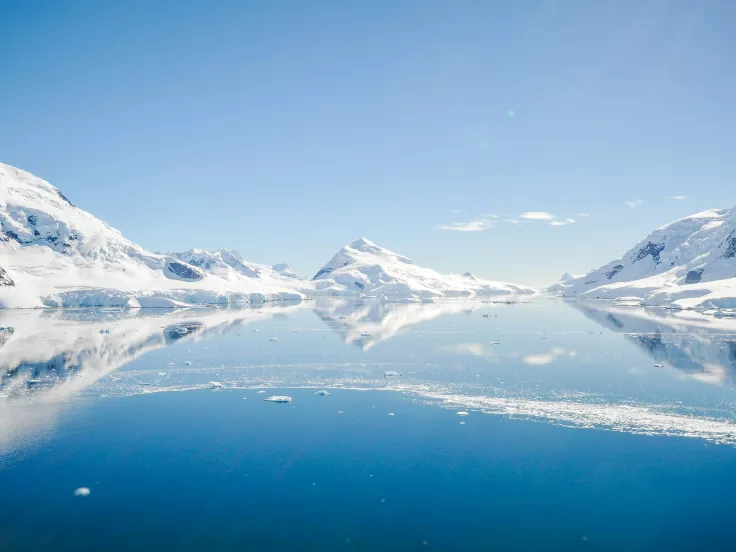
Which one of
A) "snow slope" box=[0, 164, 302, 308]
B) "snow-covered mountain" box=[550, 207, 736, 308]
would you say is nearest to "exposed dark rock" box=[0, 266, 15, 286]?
"snow slope" box=[0, 164, 302, 308]

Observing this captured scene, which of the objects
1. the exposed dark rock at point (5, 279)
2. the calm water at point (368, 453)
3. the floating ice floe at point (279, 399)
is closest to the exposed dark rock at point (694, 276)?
the calm water at point (368, 453)

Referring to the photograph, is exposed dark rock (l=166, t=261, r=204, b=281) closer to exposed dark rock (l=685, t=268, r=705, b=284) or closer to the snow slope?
the snow slope

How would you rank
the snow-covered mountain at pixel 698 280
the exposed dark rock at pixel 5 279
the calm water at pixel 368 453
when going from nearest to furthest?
the calm water at pixel 368 453 < the snow-covered mountain at pixel 698 280 < the exposed dark rock at pixel 5 279

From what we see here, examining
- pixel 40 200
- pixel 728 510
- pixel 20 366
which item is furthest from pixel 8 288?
pixel 728 510

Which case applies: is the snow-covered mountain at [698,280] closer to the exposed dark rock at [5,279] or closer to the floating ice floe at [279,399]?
the floating ice floe at [279,399]

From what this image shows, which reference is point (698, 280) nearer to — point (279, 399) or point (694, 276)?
point (694, 276)

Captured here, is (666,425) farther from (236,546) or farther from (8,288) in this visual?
(8,288)

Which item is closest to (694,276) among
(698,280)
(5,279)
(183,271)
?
(698,280)
